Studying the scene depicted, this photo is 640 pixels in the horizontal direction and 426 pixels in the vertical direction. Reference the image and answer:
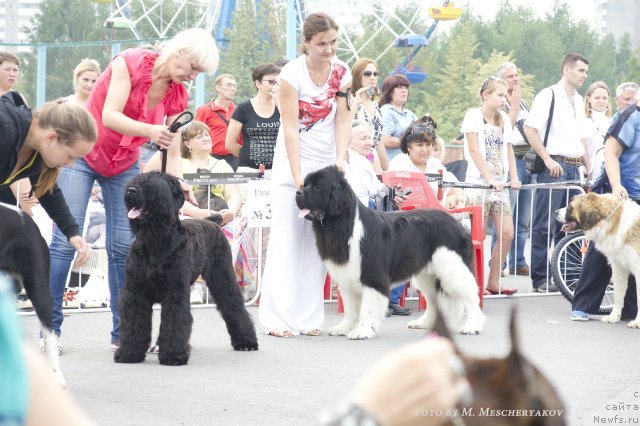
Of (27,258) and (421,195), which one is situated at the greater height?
(421,195)

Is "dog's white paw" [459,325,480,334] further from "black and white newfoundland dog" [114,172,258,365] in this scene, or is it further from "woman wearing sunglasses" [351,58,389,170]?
"black and white newfoundland dog" [114,172,258,365]

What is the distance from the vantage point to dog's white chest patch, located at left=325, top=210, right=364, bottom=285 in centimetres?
737

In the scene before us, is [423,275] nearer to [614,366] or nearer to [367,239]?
[367,239]

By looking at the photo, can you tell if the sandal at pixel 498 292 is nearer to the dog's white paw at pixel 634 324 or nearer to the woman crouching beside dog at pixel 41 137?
the dog's white paw at pixel 634 324

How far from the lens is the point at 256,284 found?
9766 millimetres

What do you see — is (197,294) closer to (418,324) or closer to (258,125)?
(258,125)

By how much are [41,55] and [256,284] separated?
11.0 m

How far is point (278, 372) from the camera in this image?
6297mm

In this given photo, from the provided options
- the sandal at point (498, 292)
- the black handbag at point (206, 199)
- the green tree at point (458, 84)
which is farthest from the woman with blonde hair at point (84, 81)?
the green tree at point (458, 84)

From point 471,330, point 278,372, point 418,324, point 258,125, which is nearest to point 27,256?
point 278,372

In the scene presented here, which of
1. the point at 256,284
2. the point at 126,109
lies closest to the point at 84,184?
the point at 126,109

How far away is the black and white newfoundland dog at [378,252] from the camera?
728 cm

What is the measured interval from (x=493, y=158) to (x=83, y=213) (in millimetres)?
4903

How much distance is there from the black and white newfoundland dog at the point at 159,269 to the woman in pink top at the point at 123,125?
35cm
